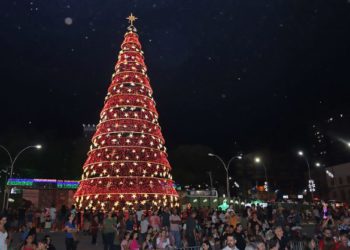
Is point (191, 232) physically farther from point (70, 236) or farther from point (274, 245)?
point (274, 245)

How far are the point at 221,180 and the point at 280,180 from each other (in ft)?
42.1

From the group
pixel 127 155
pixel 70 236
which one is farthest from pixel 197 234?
pixel 127 155

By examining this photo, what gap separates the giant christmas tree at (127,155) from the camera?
90.1 feet

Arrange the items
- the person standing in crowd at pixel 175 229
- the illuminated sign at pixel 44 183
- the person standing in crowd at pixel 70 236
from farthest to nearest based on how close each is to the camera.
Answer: the illuminated sign at pixel 44 183 < the person standing in crowd at pixel 175 229 < the person standing in crowd at pixel 70 236

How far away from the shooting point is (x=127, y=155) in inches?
1125

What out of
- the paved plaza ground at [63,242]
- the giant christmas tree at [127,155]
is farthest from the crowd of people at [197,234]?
the giant christmas tree at [127,155]

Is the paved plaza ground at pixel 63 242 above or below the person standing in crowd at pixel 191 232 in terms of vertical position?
below

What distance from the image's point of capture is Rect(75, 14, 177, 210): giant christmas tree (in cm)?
2745

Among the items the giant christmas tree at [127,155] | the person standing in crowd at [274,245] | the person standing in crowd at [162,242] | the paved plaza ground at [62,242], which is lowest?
the paved plaza ground at [62,242]

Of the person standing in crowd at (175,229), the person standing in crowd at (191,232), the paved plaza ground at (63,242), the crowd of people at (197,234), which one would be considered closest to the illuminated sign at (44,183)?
the crowd of people at (197,234)

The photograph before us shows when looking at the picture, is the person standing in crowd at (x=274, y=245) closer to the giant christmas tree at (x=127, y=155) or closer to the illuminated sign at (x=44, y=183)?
the giant christmas tree at (x=127, y=155)

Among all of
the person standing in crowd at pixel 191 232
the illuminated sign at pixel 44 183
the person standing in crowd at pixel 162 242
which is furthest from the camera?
the illuminated sign at pixel 44 183

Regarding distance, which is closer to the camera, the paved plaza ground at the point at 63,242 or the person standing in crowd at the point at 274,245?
the person standing in crowd at the point at 274,245

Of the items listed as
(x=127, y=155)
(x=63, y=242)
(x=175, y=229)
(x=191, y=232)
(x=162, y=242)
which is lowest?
(x=63, y=242)
